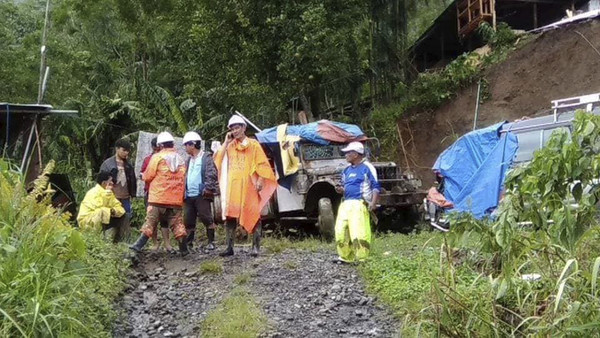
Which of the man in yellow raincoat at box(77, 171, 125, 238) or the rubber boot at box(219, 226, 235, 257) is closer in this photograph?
the man in yellow raincoat at box(77, 171, 125, 238)

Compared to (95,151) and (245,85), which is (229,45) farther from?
(95,151)

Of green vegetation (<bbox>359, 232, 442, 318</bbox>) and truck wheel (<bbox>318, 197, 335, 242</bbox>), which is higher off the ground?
truck wheel (<bbox>318, 197, 335, 242</bbox>)

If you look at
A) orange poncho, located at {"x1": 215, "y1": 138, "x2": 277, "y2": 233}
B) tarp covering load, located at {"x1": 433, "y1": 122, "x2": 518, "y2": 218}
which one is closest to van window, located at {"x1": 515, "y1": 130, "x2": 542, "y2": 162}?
tarp covering load, located at {"x1": 433, "y1": 122, "x2": 518, "y2": 218}

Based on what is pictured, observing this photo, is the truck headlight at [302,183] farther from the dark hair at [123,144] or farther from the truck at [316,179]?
the dark hair at [123,144]

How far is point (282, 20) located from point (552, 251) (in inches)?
530

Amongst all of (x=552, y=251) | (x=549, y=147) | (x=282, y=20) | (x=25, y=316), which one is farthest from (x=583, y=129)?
(x=282, y=20)

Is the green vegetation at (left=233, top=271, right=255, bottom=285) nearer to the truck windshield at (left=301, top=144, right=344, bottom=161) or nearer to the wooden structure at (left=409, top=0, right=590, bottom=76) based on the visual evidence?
the truck windshield at (left=301, top=144, right=344, bottom=161)

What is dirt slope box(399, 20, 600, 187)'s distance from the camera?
17422 mm

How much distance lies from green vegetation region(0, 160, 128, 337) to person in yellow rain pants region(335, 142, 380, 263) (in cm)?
280

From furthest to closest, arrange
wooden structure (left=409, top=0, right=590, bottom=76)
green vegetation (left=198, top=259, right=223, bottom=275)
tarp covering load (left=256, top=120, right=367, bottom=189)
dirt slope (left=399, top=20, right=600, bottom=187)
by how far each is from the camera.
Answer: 1. wooden structure (left=409, top=0, right=590, bottom=76)
2. dirt slope (left=399, top=20, right=600, bottom=187)
3. tarp covering load (left=256, top=120, right=367, bottom=189)
4. green vegetation (left=198, top=259, right=223, bottom=275)

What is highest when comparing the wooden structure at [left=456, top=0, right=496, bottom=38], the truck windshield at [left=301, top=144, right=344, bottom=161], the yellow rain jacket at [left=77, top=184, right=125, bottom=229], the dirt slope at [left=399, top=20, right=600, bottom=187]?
the wooden structure at [left=456, top=0, right=496, bottom=38]

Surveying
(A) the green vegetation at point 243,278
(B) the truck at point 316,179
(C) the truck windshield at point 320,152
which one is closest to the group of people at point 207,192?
(A) the green vegetation at point 243,278

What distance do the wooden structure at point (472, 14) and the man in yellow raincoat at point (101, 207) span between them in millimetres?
14251

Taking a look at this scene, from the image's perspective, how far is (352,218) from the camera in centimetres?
748
